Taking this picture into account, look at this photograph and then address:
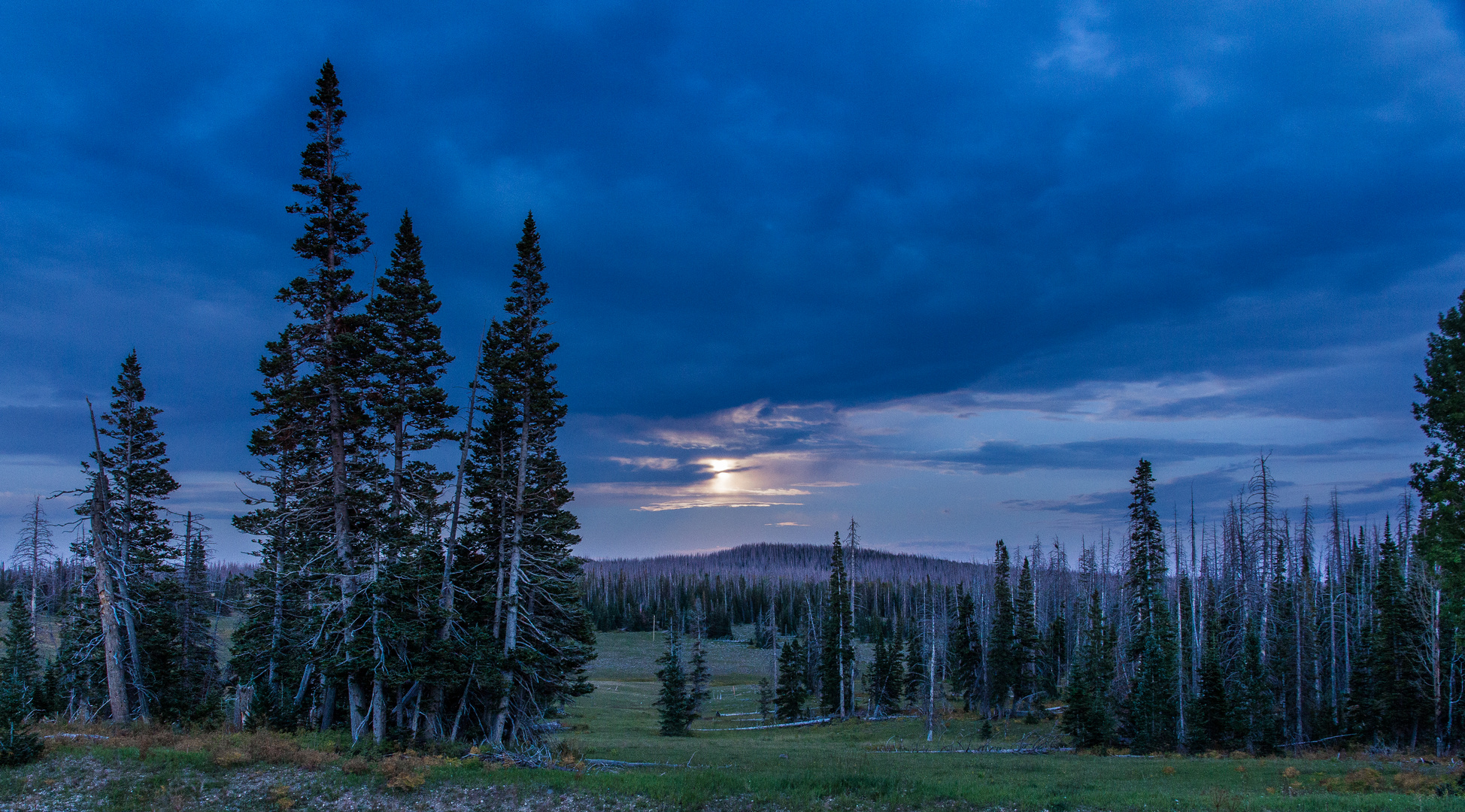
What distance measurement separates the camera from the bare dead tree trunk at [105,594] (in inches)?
978

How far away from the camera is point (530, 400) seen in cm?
3077

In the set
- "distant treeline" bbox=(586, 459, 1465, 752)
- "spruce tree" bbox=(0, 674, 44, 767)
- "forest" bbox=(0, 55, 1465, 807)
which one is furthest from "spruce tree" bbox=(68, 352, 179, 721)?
"distant treeline" bbox=(586, 459, 1465, 752)

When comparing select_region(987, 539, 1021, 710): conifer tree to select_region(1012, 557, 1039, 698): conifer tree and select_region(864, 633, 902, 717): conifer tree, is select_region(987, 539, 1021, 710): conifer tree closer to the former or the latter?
select_region(1012, 557, 1039, 698): conifer tree

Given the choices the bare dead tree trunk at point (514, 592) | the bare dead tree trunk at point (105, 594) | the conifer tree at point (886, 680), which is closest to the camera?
the bare dead tree trunk at point (105, 594)

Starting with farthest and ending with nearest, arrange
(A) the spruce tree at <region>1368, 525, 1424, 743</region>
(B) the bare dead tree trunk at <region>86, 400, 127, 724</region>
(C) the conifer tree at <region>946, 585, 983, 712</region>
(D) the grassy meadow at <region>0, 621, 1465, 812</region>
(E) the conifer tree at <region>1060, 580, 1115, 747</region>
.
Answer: (C) the conifer tree at <region>946, 585, 983, 712</region> → (E) the conifer tree at <region>1060, 580, 1115, 747</region> → (A) the spruce tree at <region>1368, 525, 1424, 743</region> → (B) the bare dead tree trunk at <region>86, 400, 127, 724</region> → (D) the grassy meadow at <region>0, 621, 1465, 812</region>

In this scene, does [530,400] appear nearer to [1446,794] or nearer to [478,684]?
[478,684]

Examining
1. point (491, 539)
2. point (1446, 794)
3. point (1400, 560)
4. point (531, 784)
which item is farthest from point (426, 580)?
point (1400, 560)

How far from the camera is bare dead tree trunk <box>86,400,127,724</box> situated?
24844 millimetres

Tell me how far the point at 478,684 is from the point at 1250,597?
59.0 m

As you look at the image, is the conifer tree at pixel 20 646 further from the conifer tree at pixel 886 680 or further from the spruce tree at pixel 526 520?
the conifer tree at pixel 886 680

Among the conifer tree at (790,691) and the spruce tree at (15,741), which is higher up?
the spruce tree at (15,741)

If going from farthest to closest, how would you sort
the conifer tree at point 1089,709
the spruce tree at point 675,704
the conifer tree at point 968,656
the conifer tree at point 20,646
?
the conifer tree at point 968,656 → the spruce tree at point 675,704 → the conifer tree at point 1089,709 → the conifer tree at point 20,646

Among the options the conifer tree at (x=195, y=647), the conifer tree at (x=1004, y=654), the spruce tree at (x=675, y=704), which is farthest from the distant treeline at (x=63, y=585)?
the conifer tree at (x=1004, y=654)

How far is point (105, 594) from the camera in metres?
25.2
